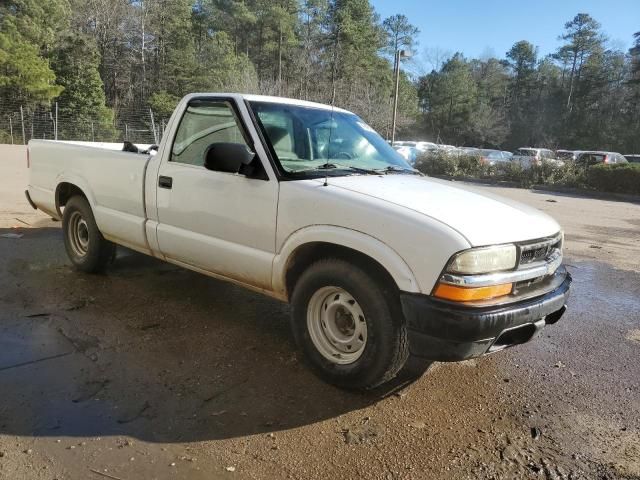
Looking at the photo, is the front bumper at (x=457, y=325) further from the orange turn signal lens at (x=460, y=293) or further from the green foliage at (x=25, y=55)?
the green foliage at (x=25, y=55)

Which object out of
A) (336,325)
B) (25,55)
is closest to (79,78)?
(25,55)

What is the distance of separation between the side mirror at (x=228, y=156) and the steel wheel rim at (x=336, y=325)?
1.01 metres

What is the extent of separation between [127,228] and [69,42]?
4693cm

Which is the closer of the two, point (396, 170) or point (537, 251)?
point (537, 251)

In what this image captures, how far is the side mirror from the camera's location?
355 cm

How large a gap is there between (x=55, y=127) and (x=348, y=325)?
33128 mm

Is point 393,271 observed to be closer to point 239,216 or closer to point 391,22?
point 239,216

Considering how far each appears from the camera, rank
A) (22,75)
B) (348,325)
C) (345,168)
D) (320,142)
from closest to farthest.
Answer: (348,325) < (345,168) < (320,142) < (22,75)

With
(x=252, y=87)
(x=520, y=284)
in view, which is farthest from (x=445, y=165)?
(x=520, y=284)

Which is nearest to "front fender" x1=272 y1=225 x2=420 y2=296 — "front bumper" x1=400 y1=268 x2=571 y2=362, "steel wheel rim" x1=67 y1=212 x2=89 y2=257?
"front bumper" x1=400 y1=268 x2=571 y2=362

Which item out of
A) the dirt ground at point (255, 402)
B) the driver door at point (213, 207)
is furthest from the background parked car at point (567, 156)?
the driver door at point (213, 207)

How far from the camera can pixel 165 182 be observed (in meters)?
4.44

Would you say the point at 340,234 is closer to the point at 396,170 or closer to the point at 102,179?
the point at 396,170

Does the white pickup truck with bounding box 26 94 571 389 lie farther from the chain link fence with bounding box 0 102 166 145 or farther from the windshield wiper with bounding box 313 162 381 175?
the chain link fence with bounding box 0 102 166 145
